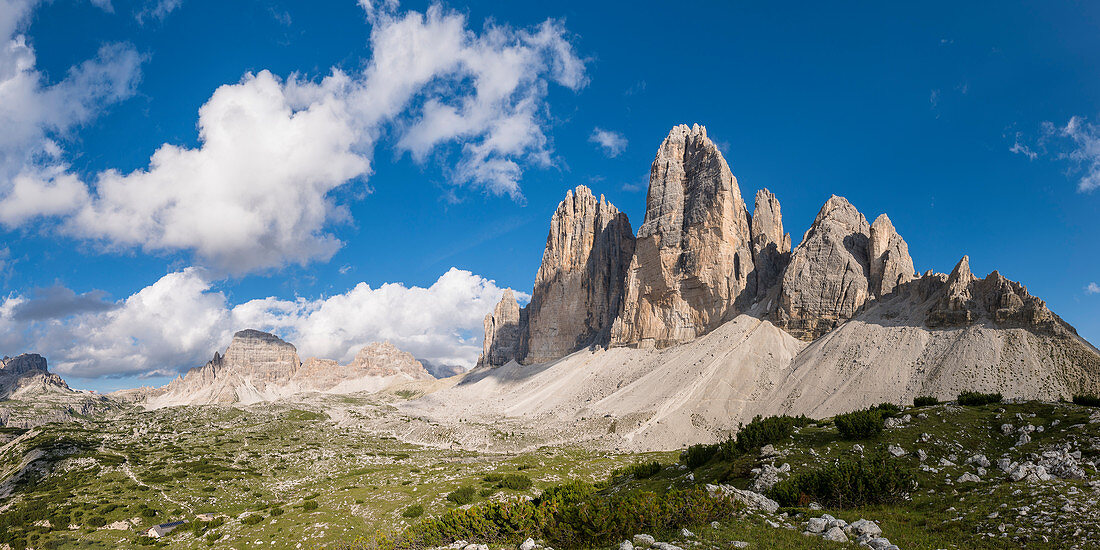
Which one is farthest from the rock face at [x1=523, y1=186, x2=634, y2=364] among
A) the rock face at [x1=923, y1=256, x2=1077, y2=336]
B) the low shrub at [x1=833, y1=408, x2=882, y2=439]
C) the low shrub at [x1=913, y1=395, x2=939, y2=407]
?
the low shrub at [x1=833, y1=408, x2=882, y2=439]

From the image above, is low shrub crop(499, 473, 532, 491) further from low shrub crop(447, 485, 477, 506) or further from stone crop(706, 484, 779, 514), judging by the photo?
stone crop(706, 484, 779, 514)

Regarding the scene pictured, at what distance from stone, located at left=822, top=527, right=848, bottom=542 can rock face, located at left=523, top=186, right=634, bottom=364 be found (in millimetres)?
160781

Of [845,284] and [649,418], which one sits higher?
[845,284]

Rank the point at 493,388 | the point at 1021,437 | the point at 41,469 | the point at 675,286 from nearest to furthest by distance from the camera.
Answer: the point at 1021,437, the point at 41,469, the point at 675,286, the point at 493,388

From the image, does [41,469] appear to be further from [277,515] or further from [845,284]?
[845,284]

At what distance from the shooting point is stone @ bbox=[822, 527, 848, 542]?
11413 millimetres

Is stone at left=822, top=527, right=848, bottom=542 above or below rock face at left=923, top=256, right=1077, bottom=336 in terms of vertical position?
below

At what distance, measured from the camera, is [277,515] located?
27.2m

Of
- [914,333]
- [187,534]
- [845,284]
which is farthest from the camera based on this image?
[845,284]

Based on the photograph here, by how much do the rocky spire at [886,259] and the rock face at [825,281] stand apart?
1.94 m

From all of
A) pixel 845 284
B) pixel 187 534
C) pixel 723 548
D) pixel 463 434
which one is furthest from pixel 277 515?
pixel 845 284

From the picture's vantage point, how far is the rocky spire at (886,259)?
95688 millimetres

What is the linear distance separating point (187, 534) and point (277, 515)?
5.03m

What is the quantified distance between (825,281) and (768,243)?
31920mm
